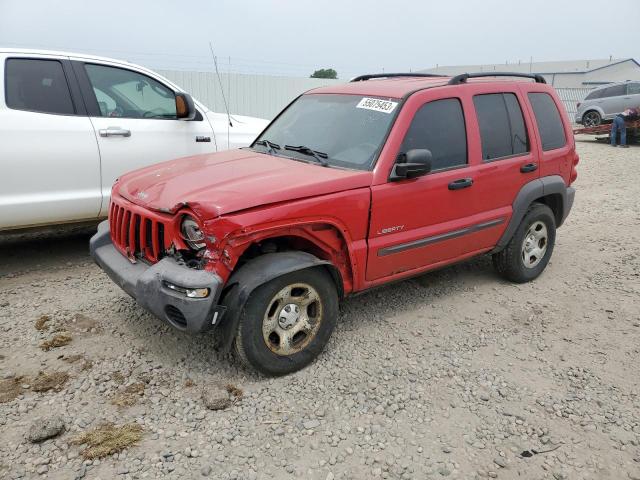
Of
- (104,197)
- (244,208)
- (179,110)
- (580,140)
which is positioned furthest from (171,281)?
(580,140)

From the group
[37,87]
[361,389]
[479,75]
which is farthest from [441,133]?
[37,87]

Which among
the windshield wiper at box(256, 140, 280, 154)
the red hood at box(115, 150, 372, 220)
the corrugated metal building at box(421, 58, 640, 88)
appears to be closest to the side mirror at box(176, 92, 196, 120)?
the windshield wiper at box(256, 140, 280, 154)

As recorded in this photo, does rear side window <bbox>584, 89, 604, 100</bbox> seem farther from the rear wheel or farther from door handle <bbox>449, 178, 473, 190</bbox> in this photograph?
door handle <bbox>449, 178, 473, 190</bbox>

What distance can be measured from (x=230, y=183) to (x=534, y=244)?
122 inches

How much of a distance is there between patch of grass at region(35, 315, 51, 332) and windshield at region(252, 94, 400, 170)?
6.89 ft

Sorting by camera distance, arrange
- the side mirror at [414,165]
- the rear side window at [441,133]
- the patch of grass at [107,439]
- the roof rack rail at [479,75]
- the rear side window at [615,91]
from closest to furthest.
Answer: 1. the patch of grass at [107,439]
2. the side mirror at [414,165]
3. the rear side window at [441,133]
4. the roof rack rail at [479,75]
5. the rear side window at [615,91]

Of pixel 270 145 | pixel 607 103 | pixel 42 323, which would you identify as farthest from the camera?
pixel 607 103

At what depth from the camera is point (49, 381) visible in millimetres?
3332

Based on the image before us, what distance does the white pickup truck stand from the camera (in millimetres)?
4707

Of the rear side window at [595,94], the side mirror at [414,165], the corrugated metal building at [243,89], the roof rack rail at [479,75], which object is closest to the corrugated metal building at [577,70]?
the rear side window at [595,94]

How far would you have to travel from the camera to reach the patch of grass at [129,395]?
10.3 ft

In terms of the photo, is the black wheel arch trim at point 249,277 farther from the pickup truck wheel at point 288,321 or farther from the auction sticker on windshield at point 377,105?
the auction sticker on windshield at point 377,105

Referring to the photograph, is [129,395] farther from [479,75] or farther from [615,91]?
[615,91]

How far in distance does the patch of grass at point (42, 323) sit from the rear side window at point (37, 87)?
1893 millimetres
